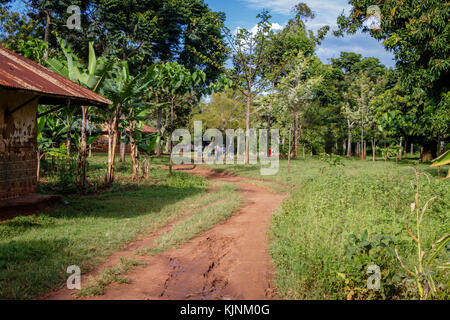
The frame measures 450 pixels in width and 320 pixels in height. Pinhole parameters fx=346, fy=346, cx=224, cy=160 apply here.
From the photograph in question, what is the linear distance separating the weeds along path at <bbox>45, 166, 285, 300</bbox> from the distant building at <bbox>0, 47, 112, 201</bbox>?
12.6ft

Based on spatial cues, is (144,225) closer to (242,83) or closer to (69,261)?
(69,261)

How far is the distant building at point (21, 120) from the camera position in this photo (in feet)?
25.0

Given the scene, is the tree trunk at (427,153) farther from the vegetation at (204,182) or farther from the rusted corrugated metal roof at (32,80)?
the rusted corrugated metal roof at (32,80)

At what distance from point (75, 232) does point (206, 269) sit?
3.06m

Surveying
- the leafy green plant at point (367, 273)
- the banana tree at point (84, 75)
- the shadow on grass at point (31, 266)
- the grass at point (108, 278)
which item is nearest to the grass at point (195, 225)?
the grass at point (108, 278)

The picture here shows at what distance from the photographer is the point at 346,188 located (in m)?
8.62

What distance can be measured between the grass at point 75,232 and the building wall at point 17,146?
1.02 metres

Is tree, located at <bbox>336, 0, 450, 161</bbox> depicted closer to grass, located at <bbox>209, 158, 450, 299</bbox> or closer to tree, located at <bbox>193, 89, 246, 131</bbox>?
grass, located at <bbox>209, 158, 450, 299</bbox>

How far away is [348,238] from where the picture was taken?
4.62 metres

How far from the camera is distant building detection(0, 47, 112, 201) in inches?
300

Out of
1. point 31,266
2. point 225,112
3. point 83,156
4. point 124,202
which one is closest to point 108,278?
point 31,266
